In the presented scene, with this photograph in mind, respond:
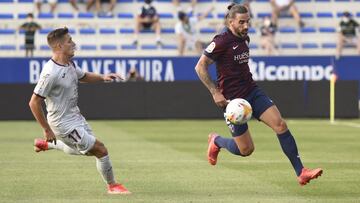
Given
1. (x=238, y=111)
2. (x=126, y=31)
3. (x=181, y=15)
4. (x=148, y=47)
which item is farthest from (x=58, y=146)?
(x=126, y=31)

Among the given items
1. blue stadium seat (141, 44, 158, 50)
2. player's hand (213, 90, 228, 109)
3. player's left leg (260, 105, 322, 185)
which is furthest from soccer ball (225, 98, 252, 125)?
blue stadium seat (141, 44, 158, 50)

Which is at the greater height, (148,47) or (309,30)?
(309,30)

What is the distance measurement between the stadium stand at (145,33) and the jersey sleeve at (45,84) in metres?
22.0

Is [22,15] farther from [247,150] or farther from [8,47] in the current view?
[247,150]

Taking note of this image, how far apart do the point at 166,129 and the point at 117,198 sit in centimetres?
1331

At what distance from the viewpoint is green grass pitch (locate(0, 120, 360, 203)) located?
33.8ft

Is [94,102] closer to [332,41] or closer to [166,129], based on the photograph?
[166,129]

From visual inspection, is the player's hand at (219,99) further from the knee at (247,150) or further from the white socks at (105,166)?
the white socks at (105,166)

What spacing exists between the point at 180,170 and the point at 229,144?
1.36m

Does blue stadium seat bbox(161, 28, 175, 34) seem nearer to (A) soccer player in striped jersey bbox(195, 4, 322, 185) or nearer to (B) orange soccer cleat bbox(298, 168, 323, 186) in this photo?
(A) soccer player in striped jersey bbox(195, 4, 322, 185)

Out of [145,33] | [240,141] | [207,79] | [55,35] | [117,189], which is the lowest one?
[145,33]

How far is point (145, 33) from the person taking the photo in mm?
32938

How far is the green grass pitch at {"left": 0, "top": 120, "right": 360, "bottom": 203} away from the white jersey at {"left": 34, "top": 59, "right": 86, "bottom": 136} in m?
0.78

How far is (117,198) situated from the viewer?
32.7 feet
